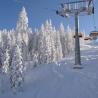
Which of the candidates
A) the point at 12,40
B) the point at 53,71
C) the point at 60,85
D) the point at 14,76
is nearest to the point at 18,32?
the point at 12,40

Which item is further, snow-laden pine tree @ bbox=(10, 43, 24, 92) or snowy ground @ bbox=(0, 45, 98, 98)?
snow-laden pine tree @ bbox=(10, 43, 24, 92)

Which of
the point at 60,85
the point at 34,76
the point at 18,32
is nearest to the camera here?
the point at 60,85

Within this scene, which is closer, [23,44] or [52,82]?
[52,82]

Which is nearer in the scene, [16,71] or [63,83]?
[63,83]

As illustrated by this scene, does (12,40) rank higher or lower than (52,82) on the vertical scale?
higher

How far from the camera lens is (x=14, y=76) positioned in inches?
2351

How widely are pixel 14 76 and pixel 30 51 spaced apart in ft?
185

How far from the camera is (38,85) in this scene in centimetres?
4738

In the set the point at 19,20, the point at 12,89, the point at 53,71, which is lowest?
the point at 12,89

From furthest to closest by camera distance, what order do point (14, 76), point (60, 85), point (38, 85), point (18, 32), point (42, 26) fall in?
1. point (42, 26)
2. point (18, 32)
3. point (14, 76)
4. point (38, 85)
5. point (60, 85)

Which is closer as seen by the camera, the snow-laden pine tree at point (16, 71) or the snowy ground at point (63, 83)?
the snowy ground at point (63, 83)

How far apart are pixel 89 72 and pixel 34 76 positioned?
46.6ft

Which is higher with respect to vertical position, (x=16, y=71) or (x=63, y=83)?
(x=16, y=71)

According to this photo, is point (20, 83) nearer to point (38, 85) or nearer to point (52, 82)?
point (38, 85)
